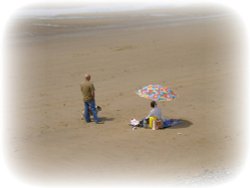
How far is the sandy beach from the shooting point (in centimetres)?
1076

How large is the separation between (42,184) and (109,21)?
38.4 metres

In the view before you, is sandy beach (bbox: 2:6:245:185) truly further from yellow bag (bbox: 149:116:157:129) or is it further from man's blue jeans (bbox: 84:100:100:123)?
man's blue jeans (bbox: 84:100:100:123)

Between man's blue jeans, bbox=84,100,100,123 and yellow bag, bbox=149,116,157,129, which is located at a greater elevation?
man's blue jeans, bbox=84,100,100,123

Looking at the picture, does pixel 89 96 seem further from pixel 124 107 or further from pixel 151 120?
pixel 124 107

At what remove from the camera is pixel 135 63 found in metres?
24.9

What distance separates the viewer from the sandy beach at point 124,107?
1076 cm

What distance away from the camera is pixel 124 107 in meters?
16.4

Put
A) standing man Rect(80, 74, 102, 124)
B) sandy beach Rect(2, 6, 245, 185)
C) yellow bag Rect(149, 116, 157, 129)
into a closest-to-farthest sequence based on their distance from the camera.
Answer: sandy beach Rect(2, 6, 245, 185) < yellow bag Rect(149, 116, 157, 129) < standing man Rect(80, 74, 102, 124)

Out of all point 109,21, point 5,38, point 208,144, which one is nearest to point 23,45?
point 5,38

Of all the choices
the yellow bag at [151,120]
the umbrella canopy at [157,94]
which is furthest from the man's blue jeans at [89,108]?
the yellow bag at [151,120]

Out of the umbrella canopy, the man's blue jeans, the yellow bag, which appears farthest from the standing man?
the yellow bag

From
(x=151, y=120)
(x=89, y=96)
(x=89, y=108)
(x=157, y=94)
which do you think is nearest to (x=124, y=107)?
(x=89, y=108)

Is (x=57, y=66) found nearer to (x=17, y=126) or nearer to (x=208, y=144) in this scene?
(x=17, y=126)

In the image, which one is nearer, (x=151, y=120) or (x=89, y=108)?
(x=151, y=120)
